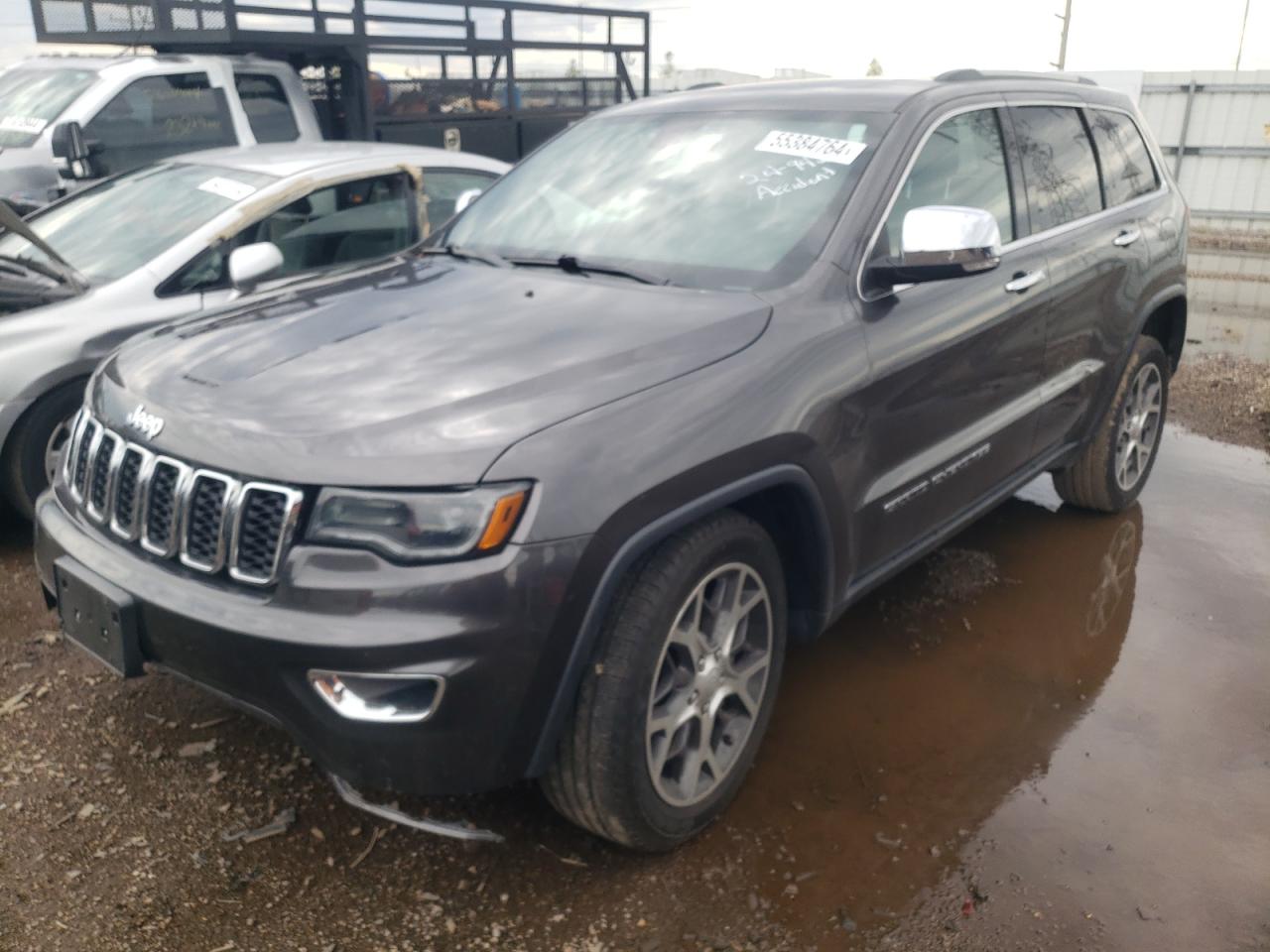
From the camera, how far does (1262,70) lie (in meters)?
17.4

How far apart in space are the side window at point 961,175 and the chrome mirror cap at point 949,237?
192 millimetres

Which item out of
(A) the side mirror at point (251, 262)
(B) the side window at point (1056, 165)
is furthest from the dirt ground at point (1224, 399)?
(A) the side mirror at point (251, 262)

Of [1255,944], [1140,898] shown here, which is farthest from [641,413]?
[1255,944]

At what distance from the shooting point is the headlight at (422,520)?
2.21 meters

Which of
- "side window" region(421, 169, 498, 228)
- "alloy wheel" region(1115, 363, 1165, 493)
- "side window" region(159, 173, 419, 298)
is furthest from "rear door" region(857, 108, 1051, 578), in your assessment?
"side window" region(159, 173, 419, 298)

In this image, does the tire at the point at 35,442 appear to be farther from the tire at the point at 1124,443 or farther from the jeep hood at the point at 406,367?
the tire at the point at 1124,443

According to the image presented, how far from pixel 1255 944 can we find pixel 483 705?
6.01 feet

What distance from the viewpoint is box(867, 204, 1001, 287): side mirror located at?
2963 mm

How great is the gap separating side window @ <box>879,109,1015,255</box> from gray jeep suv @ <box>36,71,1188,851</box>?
0.01m

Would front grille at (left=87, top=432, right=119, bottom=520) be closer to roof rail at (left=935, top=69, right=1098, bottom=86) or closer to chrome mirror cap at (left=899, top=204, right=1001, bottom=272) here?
chrome mirror cap at (left=899, top=204, right=1001, bottom=272)

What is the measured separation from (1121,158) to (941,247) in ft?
7.24

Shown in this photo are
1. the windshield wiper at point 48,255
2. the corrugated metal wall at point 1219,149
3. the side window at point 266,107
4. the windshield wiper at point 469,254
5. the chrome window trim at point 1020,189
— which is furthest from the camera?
the corrugated metal wall at point 1219,149

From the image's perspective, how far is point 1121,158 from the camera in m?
4.66

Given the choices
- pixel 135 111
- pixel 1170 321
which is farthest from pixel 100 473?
pixel 135 111
